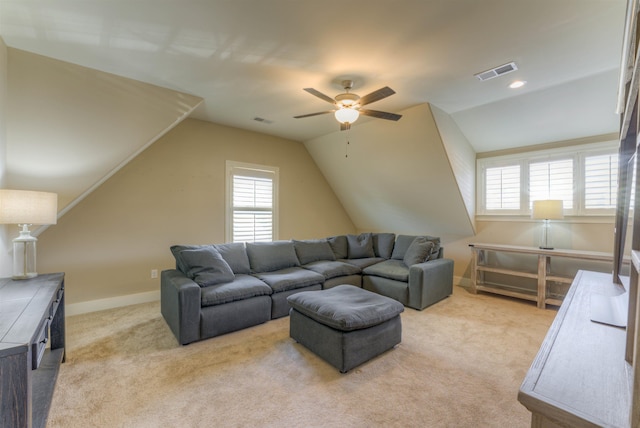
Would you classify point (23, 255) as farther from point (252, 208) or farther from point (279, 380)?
point (252, 208)

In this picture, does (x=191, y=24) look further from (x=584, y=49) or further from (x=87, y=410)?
(x=584, y=49)

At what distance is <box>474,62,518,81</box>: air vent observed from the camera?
258 cm

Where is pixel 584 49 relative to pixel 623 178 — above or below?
above

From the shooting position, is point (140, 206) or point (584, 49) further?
point (140, 206)

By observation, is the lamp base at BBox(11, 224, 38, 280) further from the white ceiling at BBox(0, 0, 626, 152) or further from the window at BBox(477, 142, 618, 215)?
the window at BBox(477, 142, 618, 215)

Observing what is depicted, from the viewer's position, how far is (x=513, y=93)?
126 inches

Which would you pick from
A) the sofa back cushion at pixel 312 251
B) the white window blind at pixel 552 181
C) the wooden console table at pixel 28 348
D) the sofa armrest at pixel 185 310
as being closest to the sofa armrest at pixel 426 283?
the sofa back cushion at pixel 312 251

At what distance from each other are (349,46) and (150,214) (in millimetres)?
3324

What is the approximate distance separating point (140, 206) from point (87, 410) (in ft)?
8.47

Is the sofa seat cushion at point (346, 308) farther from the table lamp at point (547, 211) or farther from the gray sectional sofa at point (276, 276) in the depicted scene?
the table lamp at point (547, 211)

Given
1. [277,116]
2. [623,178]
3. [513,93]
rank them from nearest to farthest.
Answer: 1. [623,178]
2. [513,93]
3. [277,116]

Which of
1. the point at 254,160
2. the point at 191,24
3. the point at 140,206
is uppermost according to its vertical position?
the point at 191,24

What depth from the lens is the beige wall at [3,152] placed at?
2193 mm

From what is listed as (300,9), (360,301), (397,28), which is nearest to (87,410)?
(360,301)
